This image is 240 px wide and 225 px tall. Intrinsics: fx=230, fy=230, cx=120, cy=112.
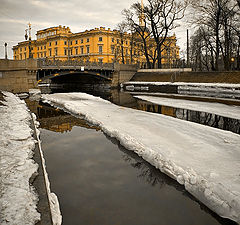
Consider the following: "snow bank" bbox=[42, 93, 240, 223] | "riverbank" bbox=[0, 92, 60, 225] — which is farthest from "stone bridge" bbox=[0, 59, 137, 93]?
"riverbank" bbox=[0, 92, 60, 225]

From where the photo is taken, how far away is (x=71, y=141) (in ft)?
30.0

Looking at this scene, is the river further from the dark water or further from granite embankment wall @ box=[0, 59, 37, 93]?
granite embankment wall @ box=[0, 59, 37, 93]

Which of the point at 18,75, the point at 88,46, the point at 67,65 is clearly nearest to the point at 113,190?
the point at 18,75

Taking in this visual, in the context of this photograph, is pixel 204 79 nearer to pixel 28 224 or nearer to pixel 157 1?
pixel 157 1

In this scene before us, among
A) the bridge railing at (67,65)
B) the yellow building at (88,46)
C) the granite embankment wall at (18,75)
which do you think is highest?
the yellow building at (88,46)

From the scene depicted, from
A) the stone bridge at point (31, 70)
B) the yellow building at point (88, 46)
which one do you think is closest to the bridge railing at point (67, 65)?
the stone bridge at point (31, 70)

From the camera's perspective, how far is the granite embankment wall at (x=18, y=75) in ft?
85.5

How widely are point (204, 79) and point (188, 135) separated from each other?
83.2ft

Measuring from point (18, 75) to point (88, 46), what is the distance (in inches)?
1869

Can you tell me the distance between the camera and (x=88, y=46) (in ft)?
235

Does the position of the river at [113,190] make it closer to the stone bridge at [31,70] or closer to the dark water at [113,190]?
the dark water at [113,190]

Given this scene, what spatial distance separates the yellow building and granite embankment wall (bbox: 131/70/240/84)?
18.3 meters

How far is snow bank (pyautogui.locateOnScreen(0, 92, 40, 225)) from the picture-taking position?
357 centimetres

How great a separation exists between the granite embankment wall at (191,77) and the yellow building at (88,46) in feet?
59.9
